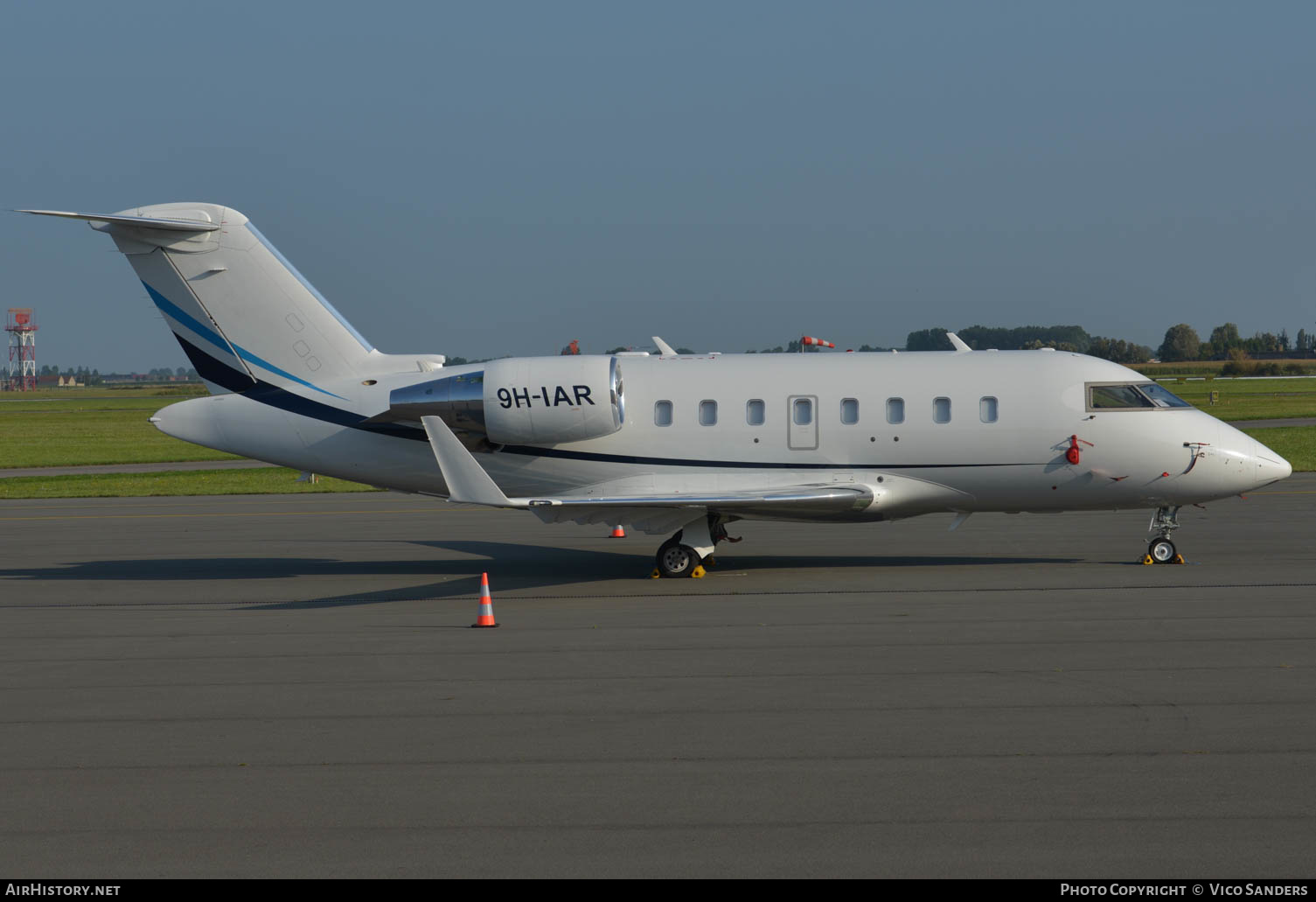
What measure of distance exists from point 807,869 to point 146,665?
28.1 feet

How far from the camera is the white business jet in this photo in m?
18.4

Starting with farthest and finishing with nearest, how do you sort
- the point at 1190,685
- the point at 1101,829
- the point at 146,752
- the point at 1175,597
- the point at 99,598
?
1. the point at 99,598
2. the point at 1175,597
3. the point at 1190,685
4. the point at 146,752
5. the point at 1101,829

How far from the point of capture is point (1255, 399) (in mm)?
79062

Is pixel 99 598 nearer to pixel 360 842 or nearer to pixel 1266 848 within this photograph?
pixel 360 842

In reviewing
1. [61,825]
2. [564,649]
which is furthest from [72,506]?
[61,825]

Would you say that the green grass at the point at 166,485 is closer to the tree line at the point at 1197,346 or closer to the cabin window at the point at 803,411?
the cabin window at the point at 803,411

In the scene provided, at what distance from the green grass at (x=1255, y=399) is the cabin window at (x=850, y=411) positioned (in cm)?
3668

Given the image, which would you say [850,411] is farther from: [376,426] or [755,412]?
[376,426]

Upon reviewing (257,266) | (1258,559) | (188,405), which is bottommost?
(1258,559)

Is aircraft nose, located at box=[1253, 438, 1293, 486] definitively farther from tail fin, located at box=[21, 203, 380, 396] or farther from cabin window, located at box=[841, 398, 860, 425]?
tail fin, located at box=[21, 203, 380, 396]

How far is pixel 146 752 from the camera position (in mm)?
9562

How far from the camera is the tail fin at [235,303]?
63.3ft

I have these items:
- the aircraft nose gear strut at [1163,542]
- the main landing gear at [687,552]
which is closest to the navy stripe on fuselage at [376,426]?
the main landing gear at [687,552]

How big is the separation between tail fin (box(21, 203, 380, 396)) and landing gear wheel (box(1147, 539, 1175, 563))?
494 inches
